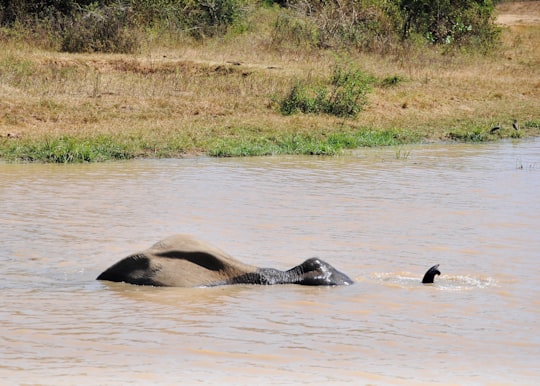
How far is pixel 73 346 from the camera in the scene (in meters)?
5.02

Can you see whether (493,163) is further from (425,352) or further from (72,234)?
(425,352)

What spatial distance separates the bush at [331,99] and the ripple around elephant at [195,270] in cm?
916

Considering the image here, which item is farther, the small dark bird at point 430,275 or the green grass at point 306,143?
the green grass at point 306,143

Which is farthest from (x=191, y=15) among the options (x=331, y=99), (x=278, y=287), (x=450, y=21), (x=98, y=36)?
(x=278, y=287)

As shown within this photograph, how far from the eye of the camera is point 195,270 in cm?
632

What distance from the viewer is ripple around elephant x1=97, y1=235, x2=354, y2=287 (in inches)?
248

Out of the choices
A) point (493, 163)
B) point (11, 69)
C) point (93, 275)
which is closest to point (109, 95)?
point (11, 69)

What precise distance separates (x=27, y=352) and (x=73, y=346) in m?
0.24

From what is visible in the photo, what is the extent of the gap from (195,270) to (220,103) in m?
9.47

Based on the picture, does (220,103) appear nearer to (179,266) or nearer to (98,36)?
(98,36)

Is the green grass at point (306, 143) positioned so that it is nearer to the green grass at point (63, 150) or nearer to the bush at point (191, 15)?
the green grass at point (63, 150)

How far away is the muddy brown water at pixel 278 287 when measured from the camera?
15.7 feet

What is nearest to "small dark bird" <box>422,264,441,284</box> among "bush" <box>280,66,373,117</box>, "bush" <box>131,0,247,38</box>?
"bush" <box>280,66,373,117</box>

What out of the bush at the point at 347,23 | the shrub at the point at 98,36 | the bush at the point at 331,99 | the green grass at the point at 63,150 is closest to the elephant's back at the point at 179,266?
the green grass at the point at 63,150
